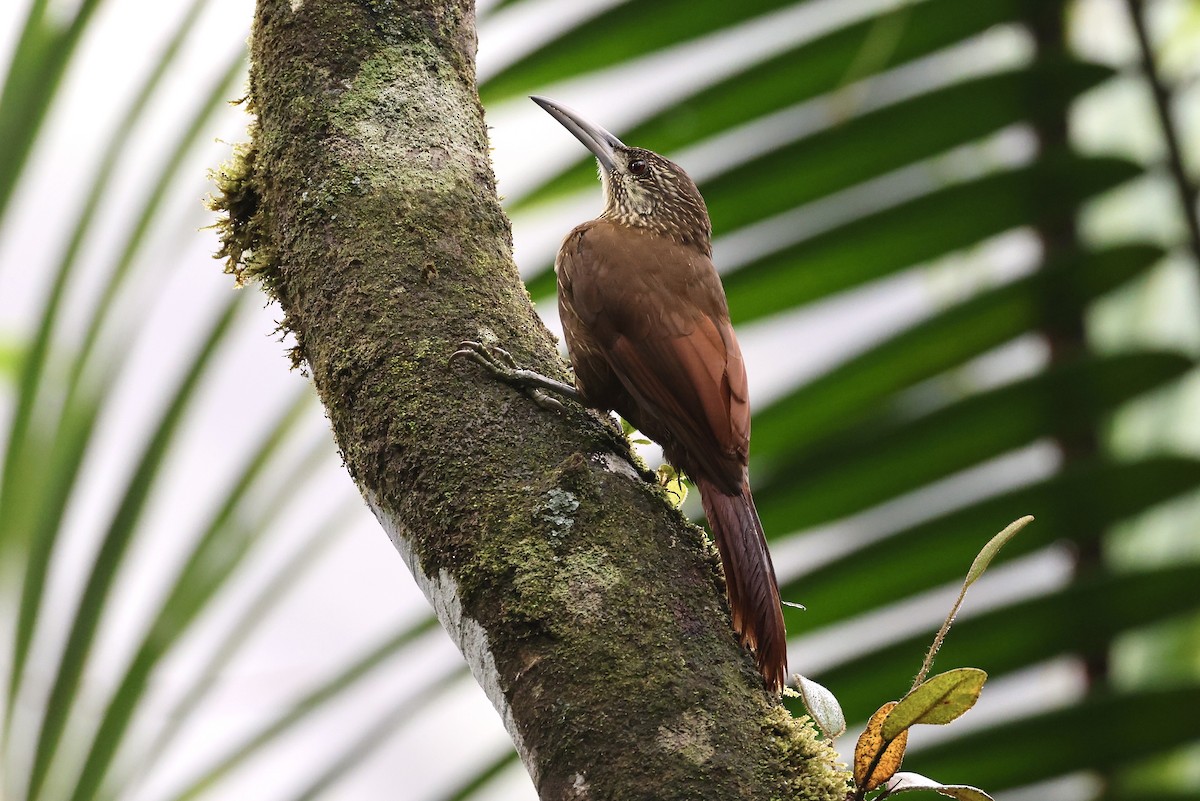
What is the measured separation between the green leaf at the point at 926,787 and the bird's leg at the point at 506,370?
568 millimetres

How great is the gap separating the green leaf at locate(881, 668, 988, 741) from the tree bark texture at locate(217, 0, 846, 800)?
0.08 m

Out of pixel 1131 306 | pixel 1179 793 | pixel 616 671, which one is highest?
pixel 1131 306

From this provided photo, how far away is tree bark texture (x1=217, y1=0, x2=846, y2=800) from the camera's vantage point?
1.11 meters

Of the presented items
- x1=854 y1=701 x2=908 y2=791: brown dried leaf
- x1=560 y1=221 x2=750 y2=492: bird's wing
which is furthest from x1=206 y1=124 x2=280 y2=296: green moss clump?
x1=854 y1=701 x2=908 y2=791: brown dried leaf

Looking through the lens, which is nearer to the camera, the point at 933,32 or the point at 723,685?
the point at 723,685

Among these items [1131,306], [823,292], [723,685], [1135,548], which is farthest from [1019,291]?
[723,685]

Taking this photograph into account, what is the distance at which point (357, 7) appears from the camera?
1.67 metres

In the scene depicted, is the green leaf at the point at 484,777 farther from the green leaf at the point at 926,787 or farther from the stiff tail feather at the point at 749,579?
the green leaf at the point at 926,787

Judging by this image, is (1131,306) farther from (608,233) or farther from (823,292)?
(608,233)

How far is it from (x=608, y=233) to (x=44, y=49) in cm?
106

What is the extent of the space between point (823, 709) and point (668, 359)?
0.91 m

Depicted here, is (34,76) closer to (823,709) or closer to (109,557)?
(109,557)

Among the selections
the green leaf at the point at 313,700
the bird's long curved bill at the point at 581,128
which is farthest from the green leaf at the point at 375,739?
the bird's long curved bill at the point at 581,128

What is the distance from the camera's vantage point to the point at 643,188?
2955mm
